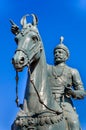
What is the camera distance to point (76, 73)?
11359 millimetres

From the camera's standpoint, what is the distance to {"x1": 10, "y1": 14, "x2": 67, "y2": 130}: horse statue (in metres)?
9.38

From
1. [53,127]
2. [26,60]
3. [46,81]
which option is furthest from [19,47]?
[53,127]

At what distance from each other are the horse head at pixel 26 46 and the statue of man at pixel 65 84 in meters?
1.44

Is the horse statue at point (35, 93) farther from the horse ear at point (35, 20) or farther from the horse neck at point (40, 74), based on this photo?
the horse ear at point (35, 20)

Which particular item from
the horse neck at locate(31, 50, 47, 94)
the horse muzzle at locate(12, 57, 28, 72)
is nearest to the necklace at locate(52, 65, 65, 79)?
the horse neck at locate(31, 50, 47, 94)

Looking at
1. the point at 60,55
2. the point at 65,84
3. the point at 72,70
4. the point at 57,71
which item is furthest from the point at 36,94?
the point at 60,55

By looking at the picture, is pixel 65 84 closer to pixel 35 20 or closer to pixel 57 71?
pixel 57 71

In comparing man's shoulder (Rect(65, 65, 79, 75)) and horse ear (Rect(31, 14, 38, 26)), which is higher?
horse ear (Rect(31, 14, 38, 26))

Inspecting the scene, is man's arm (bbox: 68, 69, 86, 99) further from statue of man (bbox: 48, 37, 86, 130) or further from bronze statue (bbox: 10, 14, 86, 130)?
bronze statue (bbox: 10, 14, 86, 130)

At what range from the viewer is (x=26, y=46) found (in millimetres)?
9258

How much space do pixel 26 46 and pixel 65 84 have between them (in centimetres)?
218

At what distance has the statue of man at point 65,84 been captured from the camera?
1044cm

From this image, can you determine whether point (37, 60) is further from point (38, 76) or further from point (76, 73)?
point (76, 73)

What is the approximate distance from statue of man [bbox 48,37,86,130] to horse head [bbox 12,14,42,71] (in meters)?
1.44
